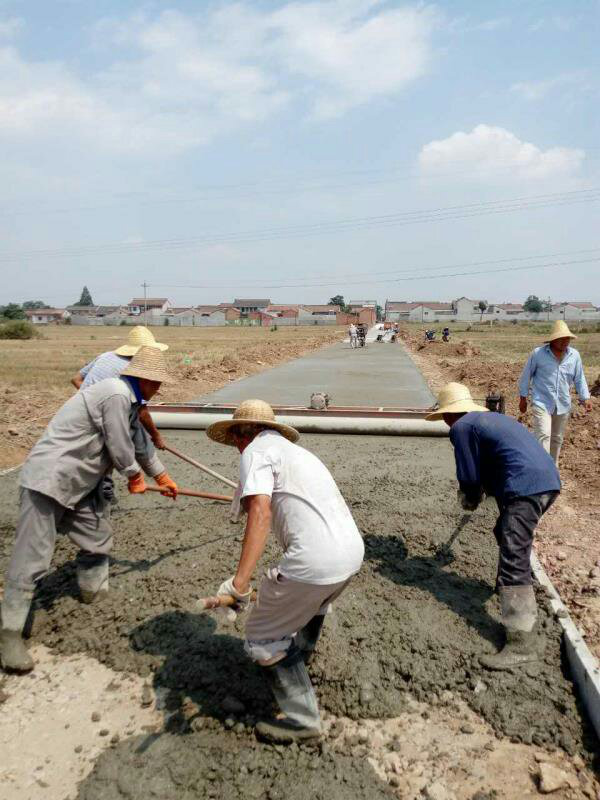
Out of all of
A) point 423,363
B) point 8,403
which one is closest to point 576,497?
point 8,403

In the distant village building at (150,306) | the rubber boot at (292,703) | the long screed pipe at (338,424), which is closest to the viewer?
the rubber boot at (292,703)

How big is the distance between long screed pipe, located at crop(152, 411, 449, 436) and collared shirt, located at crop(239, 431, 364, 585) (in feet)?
17.6

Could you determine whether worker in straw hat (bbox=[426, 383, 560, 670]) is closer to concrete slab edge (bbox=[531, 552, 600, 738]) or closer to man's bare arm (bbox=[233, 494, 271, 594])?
concrete slab edge (bbox=[531, 552, 600, 738])

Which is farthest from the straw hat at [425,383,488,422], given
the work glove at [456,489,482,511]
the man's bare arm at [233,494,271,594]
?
the man's bare arm at [233,494,271,594]

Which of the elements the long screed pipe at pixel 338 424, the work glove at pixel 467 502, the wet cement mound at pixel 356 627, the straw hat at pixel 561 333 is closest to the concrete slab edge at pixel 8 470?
the wet cement mound at pixel 356 627

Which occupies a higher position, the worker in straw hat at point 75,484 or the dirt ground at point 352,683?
the worker in straw hat at point 75,484

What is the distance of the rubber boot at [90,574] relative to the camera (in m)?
3.50

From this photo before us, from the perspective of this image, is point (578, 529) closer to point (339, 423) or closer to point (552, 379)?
point (552, 379)

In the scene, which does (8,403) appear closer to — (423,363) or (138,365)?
(138,365)

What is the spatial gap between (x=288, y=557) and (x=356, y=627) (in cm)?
116

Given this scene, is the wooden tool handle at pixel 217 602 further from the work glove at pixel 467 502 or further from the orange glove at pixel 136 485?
the work glove at pixel 467 502

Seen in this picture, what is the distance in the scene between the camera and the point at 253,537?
2330 millimetres

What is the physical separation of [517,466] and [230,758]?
6.79 ft

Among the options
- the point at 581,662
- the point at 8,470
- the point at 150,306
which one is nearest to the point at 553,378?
the point at 581,662
